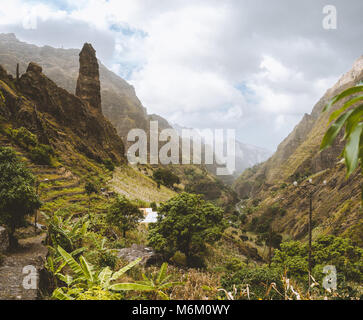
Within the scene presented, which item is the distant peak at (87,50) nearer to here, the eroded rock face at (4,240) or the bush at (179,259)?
the bush at (179,259)

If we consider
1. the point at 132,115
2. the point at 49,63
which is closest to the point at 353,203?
the point at 132,115

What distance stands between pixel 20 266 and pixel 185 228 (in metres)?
8.10

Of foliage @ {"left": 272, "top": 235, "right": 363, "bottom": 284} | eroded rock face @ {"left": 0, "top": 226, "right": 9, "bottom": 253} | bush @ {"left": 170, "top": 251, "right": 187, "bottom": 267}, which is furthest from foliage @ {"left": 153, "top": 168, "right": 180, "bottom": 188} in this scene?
eroded rock face @ {"left": 0, "top": 226, "right": 9, "bottom": 253}

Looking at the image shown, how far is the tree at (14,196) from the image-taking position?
724 cm

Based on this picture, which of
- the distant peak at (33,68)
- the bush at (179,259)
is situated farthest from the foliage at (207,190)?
the bush at (179,259)

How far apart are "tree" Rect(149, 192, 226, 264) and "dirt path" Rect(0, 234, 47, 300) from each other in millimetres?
6196

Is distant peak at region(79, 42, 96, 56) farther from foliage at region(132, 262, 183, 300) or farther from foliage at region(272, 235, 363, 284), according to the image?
foliage at region(132, 262, 183, 300)

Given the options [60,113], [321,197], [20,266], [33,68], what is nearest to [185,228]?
[20,266]

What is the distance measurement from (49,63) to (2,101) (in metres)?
189

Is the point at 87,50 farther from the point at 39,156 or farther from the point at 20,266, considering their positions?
the point at 20,266

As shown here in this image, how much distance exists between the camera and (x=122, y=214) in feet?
54.6

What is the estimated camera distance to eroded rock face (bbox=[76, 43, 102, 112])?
5991cm

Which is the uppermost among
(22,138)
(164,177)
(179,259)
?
(22,138)

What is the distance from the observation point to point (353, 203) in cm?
3297
